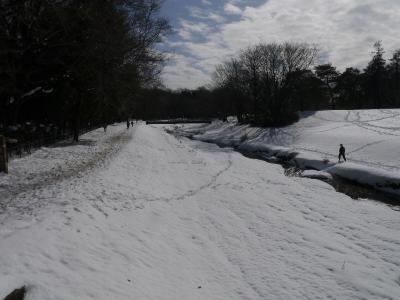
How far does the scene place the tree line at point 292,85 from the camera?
5416cm

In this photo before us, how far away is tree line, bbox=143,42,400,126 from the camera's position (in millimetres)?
54156

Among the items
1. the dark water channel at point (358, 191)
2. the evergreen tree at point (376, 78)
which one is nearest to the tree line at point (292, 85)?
the evergreen tree at point (376, 78)

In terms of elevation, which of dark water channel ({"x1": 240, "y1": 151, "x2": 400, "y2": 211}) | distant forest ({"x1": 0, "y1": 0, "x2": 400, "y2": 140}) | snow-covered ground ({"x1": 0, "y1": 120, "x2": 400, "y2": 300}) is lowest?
dark water channel ({"x1": 240, "y1": 151, "x2": 400, "y2": 211})

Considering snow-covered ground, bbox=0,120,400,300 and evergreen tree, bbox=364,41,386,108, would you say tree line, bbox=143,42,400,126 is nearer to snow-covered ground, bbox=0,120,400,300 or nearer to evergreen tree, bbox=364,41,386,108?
evergreen tree, bbox=364,41,386,108

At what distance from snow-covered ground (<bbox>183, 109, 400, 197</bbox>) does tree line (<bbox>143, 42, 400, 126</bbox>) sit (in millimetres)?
4201

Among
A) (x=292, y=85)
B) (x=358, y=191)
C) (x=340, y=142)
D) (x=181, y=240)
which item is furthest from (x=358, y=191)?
(x=292, y=85)

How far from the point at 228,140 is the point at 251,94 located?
1612 cm

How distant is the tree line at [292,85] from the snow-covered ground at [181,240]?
39.9 metres

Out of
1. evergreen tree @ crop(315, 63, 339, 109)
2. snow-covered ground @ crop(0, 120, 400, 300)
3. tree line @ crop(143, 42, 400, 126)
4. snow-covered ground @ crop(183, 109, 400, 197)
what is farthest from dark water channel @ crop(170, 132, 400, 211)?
evergreen tree @ crop(315, 63, 339, 109)

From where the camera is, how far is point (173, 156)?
27016 mm

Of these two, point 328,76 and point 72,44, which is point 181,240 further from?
point 328,76

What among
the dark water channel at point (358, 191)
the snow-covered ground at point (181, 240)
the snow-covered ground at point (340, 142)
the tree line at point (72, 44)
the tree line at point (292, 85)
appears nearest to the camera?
the snow-covered ground at point (181, 240)

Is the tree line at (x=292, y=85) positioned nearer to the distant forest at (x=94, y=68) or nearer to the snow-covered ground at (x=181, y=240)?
the distant forest at (x=94, y=68)

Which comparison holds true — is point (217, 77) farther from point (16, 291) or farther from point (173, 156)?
point (16, 291)
